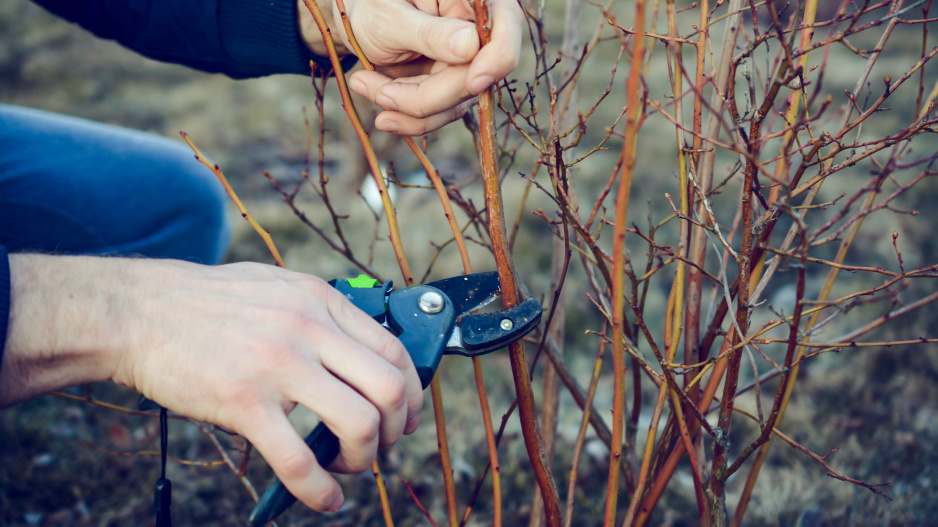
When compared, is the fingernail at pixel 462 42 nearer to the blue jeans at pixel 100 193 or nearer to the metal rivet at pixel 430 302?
the metal rivet at pixel 430 302

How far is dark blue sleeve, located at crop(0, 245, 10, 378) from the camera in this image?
98 centimetres

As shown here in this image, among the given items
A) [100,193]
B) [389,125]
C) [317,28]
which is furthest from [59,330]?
[100,193]

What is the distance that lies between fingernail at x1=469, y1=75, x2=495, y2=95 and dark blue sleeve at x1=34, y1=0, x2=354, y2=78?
2.56 feet

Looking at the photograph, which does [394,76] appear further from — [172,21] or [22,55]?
[22,55]

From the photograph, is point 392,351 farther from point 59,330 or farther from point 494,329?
point 59,330

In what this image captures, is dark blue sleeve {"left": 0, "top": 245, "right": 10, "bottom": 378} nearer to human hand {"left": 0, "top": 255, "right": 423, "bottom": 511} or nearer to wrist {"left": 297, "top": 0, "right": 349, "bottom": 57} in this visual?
human hand {"left": 0, "top": 255, "right": 423, "bottom": 511}

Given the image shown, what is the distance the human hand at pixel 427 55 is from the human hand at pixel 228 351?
0.53m

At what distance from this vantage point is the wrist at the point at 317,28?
1.66m

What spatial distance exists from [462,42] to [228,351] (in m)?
0.77

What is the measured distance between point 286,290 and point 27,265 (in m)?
0.52

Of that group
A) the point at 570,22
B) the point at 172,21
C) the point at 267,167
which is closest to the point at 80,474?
the point at 172,21

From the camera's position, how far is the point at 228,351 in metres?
0.95

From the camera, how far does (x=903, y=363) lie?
2725 millimetres

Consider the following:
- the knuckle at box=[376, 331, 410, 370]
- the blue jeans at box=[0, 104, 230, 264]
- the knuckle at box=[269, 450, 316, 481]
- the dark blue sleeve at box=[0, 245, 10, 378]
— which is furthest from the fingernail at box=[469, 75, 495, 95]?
the blue jeans at box=[0, 104, 230, 264]
